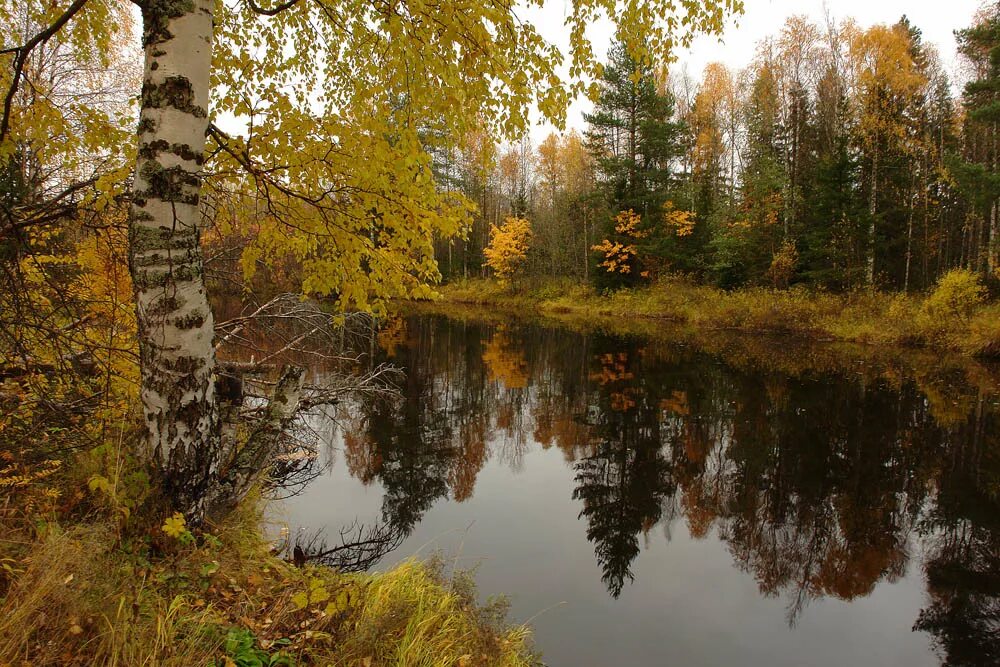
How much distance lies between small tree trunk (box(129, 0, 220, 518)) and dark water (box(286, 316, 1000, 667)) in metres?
2.92

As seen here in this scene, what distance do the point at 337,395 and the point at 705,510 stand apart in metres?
5.68

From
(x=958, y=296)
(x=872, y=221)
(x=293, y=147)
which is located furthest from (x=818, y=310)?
(x=293, y=147)

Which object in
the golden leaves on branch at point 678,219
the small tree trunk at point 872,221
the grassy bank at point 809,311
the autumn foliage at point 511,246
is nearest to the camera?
the grassy bank at point 809,311

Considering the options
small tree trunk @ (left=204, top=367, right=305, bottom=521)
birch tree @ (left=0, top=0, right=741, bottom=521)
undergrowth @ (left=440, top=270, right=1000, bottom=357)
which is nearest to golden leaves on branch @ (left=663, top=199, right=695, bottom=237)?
undergrowth @ (left=440, top=270, right=1000, bottom=357)

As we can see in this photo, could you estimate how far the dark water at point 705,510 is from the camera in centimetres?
455

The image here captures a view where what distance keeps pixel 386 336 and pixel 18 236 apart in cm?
1760

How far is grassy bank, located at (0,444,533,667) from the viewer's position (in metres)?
2.07

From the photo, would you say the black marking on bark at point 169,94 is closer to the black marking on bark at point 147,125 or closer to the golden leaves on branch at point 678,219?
the black marking on bark at point 147,125

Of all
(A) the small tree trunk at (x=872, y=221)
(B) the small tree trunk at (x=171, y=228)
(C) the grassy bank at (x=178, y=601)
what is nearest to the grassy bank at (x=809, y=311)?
(A) the small tree trunk at (x=872, y=221)

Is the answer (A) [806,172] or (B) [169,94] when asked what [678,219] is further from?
(B) [169,94]

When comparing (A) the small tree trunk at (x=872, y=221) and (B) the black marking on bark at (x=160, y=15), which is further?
(A) the small tree trunk at (x=872, y=221)

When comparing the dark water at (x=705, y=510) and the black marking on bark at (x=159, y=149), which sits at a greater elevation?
the black marking on bark at (x=159, y=149)

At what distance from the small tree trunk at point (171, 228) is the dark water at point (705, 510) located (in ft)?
9.58

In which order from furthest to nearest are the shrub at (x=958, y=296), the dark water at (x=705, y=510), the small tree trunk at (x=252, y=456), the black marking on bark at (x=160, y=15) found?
the shrub at (x=958, y=296) → the dark water at (x=705, y=510) → the small tree trunk at (x=252, y=456) → the black marking on bark at (x=160, y=15)
